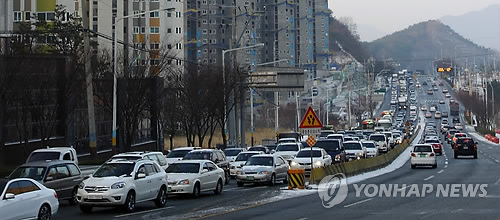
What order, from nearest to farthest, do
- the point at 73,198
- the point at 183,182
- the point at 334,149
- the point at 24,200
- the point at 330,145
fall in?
1. the point at 24,200
2. the point at 73,198
3. the point at 183,182
4. the point at 334,149
5. the point at 330,145

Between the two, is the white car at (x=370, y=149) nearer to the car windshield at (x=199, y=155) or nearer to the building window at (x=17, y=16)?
the car windshield at (x=199, y=155)

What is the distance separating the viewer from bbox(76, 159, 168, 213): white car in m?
23.4

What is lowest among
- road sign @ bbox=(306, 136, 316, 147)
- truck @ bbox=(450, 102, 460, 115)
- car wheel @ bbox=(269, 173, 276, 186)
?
car wheel @ bbox=(269, 173, 276, 186)

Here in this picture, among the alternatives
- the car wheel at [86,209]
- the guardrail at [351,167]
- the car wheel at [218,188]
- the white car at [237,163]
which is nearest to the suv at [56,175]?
the car wheel at [86,209]

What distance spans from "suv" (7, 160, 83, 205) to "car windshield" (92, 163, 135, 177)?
6.05ft

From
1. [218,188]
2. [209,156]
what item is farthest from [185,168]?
[209,156]

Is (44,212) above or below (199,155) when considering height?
below

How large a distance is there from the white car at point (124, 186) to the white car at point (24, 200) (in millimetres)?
2597

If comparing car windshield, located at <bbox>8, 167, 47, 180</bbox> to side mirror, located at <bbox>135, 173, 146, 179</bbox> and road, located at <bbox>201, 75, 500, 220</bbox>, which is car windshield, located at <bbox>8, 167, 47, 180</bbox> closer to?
side mirror, located at <bbox>135, 173, 146, 179</bbox>

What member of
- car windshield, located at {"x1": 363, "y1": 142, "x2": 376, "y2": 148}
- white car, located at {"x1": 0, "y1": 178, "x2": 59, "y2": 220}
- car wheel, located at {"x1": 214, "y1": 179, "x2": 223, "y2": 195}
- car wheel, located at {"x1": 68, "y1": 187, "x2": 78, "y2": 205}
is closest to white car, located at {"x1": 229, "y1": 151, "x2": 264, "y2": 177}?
car wheel, located at {"x1": 214, "y1": 179, "x2": 223, "y2": 195}

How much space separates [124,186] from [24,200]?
184 inches

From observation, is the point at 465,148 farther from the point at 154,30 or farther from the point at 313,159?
the point at 154,30

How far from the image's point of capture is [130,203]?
2397cm

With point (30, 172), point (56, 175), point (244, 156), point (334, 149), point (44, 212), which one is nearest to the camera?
point (44, 212)
